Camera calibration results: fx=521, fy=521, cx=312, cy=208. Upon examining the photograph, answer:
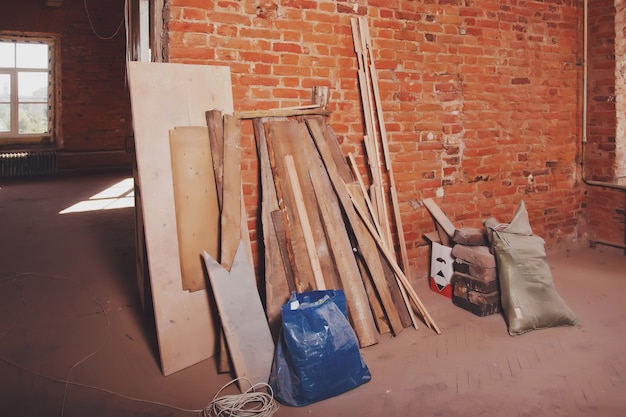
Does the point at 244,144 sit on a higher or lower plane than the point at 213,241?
higher

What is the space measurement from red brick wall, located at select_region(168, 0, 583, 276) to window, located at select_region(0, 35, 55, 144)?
8.93m

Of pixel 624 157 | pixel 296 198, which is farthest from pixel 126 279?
pixel 624 157

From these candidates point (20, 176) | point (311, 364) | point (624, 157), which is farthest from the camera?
point (20, 176)

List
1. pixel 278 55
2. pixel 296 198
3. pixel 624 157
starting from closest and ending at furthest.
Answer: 1. pixel 296 198
2. pixel 278 55
3. pixel 624 157

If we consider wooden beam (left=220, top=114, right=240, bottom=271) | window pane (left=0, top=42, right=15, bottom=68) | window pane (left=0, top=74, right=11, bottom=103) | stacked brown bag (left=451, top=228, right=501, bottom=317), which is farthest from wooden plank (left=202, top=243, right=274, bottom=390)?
window pane (left=0, top=42, right=15, bottom=68)

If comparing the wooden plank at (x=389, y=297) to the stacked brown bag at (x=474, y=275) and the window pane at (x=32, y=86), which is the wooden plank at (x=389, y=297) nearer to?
the stacked brown bag at (x=474, y=275)

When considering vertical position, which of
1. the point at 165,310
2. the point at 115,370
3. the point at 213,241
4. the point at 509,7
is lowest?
the point at 115,370

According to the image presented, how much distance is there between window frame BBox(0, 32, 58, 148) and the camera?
418 inches

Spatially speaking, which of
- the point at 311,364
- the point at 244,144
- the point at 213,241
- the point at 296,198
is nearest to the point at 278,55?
the point at 244,144

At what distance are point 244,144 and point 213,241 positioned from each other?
2.51ft

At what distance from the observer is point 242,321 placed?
2.85 metres

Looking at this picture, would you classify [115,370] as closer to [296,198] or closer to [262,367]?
[262,367]

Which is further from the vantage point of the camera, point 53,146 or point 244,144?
point 53,146

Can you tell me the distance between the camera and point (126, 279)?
4422 millimetres
